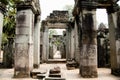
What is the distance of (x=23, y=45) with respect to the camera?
30.5 feet

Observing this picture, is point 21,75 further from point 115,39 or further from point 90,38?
point 115,39

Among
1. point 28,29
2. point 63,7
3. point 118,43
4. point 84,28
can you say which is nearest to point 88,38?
point 84,28

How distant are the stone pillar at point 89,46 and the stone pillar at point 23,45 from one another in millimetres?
2550

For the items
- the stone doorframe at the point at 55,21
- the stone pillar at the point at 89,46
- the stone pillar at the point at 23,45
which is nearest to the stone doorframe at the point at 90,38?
A: the stone pillar at the point at 89,46

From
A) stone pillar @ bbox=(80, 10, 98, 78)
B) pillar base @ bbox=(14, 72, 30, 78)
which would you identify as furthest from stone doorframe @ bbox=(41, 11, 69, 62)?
pillar base @ bbox=(14, 72, 30, 78)

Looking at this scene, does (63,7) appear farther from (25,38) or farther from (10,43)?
(25,38)

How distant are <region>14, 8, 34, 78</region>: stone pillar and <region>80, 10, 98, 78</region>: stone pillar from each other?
2550 millimetres

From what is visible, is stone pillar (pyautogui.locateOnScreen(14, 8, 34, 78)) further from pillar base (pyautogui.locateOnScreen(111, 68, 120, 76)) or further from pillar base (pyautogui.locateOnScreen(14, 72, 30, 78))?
pillar base (pyautogui.locateOnScreen(111, 68, 120, 76))

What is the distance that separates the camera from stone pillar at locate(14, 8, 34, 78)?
30.1 ft

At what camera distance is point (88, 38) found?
9.38m

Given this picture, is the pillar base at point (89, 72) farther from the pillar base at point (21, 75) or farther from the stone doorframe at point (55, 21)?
the stone doorframe at point (55, 21)

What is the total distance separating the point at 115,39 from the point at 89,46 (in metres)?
1.70

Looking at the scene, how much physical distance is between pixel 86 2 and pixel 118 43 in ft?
8.49

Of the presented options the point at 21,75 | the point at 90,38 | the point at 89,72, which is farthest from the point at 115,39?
the point at 21,75
